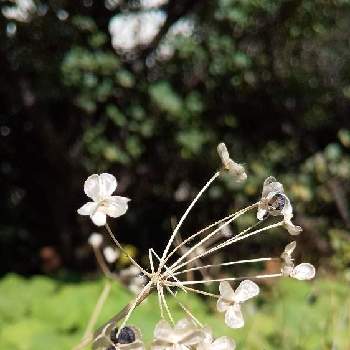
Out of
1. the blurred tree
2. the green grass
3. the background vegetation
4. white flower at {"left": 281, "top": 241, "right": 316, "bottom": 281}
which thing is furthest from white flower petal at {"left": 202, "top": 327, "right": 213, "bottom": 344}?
the blurred tree

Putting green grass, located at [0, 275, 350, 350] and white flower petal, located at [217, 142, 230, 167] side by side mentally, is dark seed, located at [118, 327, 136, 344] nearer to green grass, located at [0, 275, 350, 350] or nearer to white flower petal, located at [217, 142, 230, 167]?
white flower petal, located at [217, 142, 230, 167]

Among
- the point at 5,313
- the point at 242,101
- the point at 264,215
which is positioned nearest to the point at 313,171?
the point at 242,101

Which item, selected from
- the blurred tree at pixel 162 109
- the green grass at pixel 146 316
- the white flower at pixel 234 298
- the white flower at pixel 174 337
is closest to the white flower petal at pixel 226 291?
the white flower at pixel 234 298

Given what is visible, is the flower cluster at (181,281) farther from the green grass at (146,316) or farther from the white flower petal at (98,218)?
the green grass at (146,316)

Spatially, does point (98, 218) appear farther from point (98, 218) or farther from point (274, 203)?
point (274, 203)

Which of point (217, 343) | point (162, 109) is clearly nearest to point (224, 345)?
point (217, 343)
